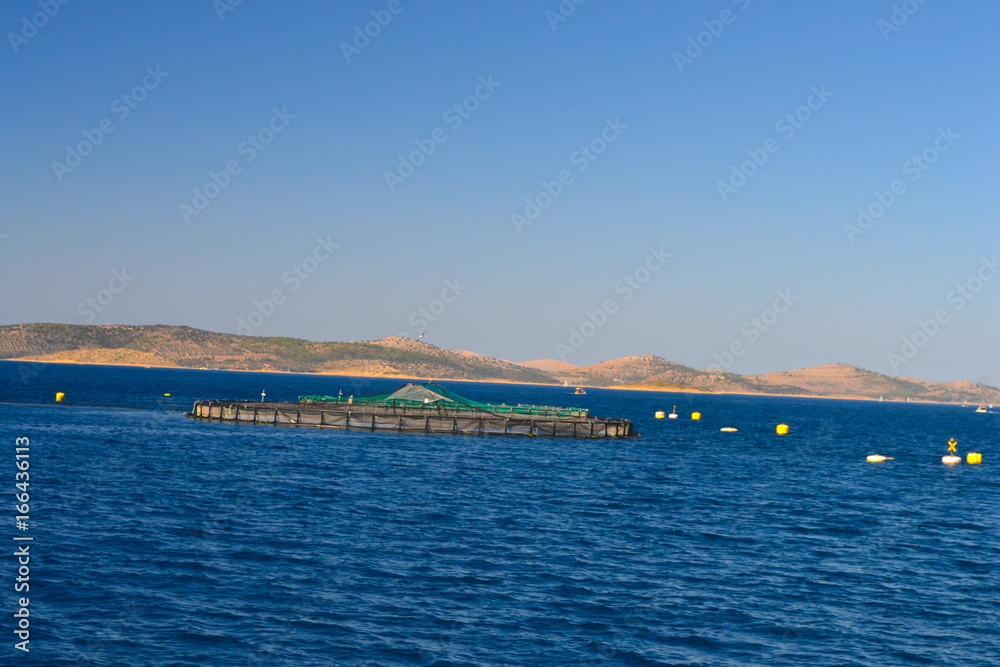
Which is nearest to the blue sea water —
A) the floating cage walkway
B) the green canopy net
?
the floating cage walkway

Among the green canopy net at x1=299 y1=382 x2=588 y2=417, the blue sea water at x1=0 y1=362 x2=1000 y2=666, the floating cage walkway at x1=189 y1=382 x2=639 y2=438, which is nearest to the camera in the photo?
the blue sea water at x1=0 y1=362 x2=1000 y2=666

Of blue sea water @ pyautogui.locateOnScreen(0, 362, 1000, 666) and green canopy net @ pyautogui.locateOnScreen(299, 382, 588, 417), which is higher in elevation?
green canopy net @ pyautogui.locateOnScreen(299, 382, 588, 417)

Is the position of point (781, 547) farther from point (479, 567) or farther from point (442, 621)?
point (442, 621)

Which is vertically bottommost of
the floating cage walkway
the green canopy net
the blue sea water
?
the blue sea water

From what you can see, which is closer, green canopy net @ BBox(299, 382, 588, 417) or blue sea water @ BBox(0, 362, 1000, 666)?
blue sea water @ BBox(0, 362, 1000, 666)

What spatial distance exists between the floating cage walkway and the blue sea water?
26.0m

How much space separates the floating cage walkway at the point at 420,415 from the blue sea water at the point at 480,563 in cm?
2600

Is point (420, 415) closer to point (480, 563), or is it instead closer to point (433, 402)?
point (433, 402)

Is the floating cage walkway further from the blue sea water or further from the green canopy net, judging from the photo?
the blue sea water

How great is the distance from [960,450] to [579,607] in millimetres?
114434

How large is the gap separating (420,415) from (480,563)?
69.4 m

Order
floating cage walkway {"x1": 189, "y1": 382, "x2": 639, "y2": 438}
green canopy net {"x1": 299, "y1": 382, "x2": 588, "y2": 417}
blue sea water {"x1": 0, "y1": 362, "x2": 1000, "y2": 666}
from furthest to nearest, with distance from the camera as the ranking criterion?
green canopy net {"x1": 299, "y1": 382, "x2": 588, "y2": 417} < floating cage walkway {"x1": 189, "y1": 382, "x2": 639, "y2": 438} < blue sea water {"x1": 0, "y1": 362, "x2": 1000, "y2": 666}

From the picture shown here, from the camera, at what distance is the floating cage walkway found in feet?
327

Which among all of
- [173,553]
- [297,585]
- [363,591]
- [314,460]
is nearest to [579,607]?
[363,591]
